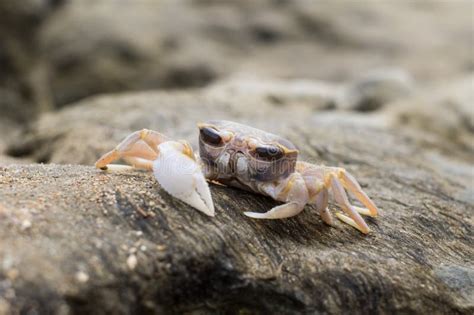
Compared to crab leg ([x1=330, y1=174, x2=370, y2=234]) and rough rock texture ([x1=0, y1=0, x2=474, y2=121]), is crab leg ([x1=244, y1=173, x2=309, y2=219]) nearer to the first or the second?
crab leg ([x1=330, y1=174, x2=370, y2=234])

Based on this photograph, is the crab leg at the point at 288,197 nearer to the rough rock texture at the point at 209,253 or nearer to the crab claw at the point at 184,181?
the rough rock texture at the point at 209,253

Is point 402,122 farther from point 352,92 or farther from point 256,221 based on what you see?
point 256,221

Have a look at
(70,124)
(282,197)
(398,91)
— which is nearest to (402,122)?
(398,91)

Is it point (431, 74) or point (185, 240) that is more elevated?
point (185, 240)

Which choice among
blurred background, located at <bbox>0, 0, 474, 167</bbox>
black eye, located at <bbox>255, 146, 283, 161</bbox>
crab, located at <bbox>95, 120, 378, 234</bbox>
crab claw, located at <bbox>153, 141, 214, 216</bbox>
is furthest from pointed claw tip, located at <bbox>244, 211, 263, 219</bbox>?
blurred background, located at <bbox>0, 0, 474, 167</bbox>

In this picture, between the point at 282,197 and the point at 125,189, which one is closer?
the point at 125,189
